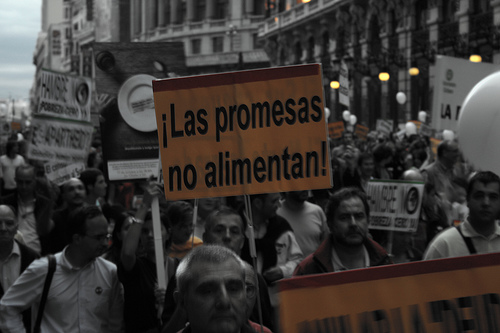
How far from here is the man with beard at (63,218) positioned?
666 cm

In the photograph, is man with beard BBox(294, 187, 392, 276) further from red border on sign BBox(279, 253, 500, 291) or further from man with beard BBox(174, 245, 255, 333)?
red border on sign BBox(279, 253, 500, 291)

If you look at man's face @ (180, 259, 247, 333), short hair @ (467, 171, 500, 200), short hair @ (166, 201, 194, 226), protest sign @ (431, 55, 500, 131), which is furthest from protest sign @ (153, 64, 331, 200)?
protest sign @ (431, 55, 500, 131)

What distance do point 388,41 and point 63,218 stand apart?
106 ft

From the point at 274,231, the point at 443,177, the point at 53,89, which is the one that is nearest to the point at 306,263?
the point at 274,231

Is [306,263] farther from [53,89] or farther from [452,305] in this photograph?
[53,89]

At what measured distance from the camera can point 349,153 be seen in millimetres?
9328

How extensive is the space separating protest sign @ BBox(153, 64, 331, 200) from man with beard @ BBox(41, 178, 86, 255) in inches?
84.9

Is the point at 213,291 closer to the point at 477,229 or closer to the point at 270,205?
the point at 477,229

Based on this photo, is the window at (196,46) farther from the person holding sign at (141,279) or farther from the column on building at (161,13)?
the person holding sign at (141,279)

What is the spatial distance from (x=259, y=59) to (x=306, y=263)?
214ft

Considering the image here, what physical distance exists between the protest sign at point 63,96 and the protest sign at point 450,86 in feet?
12.7

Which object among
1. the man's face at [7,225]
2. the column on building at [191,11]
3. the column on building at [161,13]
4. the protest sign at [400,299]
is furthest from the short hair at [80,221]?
the column on building at [161,13]

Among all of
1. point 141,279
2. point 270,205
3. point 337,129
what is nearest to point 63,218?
point 270,205

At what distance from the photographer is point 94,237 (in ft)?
14.7
